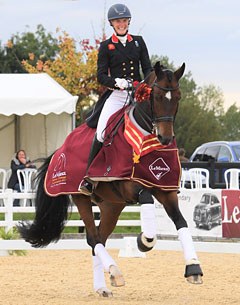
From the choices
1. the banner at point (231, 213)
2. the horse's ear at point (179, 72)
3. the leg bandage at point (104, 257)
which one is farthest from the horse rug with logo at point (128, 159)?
the banner at point (231, 213)

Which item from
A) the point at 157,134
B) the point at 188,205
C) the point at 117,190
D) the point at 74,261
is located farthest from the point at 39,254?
the point at 157,134

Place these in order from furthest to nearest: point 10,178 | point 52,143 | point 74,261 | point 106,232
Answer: point 52,143 → point 10,178 → point 74,261 → point 106,232

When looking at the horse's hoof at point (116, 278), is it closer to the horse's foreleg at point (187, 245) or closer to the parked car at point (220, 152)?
the horse's foreleg at point (187, 245)

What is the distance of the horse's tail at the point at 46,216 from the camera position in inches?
424

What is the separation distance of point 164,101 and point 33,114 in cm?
1257

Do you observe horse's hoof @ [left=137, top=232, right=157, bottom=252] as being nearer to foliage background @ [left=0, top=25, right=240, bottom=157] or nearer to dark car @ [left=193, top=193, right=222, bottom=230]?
dark car @ [left=193, top=193, right=222, bottom=230]

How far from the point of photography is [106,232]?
1025cm

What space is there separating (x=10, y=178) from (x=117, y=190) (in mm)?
11050

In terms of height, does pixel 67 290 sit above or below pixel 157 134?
below

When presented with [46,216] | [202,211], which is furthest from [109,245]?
[46,216]

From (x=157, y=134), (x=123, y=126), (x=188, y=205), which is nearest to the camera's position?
Answer: (x=157, y=134)

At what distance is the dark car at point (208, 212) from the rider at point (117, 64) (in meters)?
5.01

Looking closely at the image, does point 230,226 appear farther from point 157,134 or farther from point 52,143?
point 52,143

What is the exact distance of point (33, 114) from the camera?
2083 cm
